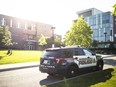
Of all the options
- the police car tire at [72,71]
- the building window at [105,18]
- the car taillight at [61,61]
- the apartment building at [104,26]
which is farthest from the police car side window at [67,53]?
the building window at [105,18]

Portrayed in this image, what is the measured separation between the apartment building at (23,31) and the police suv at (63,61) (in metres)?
60.4

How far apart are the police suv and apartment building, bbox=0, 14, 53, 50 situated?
6043 centimetres

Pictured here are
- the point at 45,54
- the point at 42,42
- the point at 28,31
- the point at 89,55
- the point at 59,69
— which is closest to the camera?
the point at 59,69

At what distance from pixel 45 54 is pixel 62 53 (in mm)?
1037

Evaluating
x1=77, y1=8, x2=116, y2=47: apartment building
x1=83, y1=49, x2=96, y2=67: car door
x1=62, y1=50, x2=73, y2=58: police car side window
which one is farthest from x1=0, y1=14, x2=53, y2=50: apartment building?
x1=62, y1=50, x2=73, y2=58: police car side window

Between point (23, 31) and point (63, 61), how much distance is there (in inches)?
2701

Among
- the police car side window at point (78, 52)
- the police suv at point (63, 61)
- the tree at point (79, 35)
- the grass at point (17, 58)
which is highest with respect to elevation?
the tree at point (79, 35)

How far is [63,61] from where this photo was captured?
1022cm

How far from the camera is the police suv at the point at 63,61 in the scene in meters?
10.1

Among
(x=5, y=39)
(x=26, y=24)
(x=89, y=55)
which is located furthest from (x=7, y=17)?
(x=89, y=55)

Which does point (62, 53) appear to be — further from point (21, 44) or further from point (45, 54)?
point (21, 44)

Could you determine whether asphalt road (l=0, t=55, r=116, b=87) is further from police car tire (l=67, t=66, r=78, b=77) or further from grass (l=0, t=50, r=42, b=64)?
grass (l=0, t=50, r=42, b=64)

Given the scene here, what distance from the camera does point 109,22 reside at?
227 ft

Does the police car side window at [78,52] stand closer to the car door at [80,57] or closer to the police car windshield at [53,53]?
the car door at [80,57]
